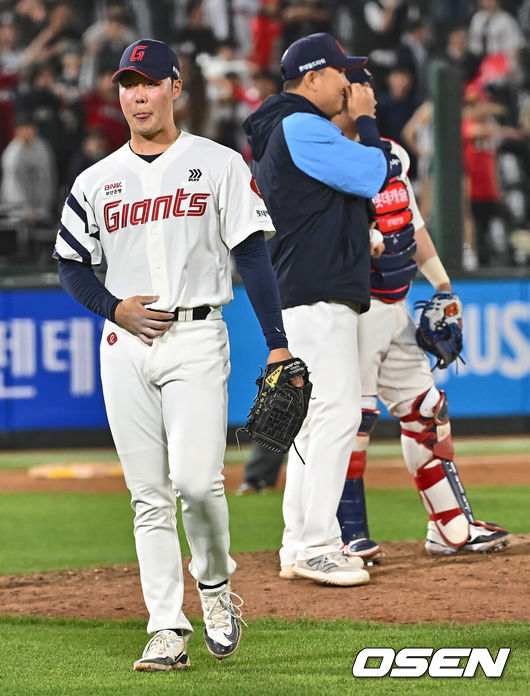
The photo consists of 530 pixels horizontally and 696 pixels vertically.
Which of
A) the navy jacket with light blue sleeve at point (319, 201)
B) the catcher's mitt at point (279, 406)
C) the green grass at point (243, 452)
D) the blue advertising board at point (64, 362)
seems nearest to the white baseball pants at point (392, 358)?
the navy jacket with light blue sleeve at point (319, 201)

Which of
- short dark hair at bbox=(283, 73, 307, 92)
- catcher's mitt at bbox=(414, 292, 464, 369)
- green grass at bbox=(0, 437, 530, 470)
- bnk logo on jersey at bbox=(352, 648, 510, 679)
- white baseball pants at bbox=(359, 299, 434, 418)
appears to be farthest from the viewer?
green grass at bbox=(0, 437, 530, 470)

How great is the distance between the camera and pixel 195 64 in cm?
1384

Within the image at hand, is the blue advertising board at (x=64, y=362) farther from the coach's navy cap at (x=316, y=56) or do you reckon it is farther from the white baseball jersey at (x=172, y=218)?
the white baseball jersey at (x=172, y=218)

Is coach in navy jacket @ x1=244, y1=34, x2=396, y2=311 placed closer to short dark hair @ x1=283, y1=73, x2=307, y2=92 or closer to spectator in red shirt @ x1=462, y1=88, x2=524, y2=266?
short dark hair @ x1=283, y1=73, x2=307, y2=92

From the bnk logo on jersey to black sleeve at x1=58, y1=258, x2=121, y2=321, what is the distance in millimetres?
1487

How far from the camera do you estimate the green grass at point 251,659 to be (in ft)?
13.4

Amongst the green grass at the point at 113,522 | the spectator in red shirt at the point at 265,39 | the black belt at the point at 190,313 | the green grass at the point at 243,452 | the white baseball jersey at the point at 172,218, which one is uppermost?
the spectator in red shirt at the point at 265,39

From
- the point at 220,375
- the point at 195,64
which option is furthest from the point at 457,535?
the point at 195,64

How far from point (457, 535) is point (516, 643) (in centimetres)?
183

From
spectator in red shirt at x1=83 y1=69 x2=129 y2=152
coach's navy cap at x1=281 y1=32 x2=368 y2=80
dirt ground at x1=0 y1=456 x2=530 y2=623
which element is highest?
spectator in red shirt at x1=83 y1=69 x2=129 y2=152

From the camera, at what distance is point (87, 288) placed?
→ 4453 mm

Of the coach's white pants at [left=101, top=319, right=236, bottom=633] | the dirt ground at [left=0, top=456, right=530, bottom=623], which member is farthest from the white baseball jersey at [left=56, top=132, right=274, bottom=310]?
the dirt ground at [left=0, top=456, right=530, bottom=623]

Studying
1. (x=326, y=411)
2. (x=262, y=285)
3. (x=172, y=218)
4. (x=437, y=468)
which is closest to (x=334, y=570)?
(x=326, y=411)

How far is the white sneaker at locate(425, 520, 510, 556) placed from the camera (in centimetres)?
653
